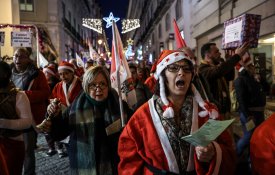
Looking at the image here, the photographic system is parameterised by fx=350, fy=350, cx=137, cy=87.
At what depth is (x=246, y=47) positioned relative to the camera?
517 cm

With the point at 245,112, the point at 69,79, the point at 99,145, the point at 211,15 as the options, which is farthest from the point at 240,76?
the point at 211,15

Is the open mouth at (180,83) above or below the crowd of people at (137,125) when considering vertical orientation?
above

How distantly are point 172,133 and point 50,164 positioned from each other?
467 centimetres

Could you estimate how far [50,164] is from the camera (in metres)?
6.65

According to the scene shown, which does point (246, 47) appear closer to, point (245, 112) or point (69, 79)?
point (245, 112)

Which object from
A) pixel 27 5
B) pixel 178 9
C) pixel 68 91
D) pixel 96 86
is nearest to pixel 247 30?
pixel 68 91

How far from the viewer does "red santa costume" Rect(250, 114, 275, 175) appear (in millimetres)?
2281

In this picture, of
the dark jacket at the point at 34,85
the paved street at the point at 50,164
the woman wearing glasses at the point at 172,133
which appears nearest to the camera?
the woman wearing glasses at the point at 172,133

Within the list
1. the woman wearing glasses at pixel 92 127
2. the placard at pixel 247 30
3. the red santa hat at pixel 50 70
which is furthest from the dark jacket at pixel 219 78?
the red santa hat at pixel 50 70

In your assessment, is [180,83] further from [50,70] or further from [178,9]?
[178,9]

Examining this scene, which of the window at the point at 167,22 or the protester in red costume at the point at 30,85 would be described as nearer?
the protester in red costume at the point at 30,85

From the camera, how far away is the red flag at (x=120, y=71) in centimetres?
454

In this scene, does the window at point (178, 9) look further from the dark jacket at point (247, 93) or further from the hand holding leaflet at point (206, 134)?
the hand holding leaflet at point (206, 134)

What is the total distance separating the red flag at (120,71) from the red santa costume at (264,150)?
228cm
